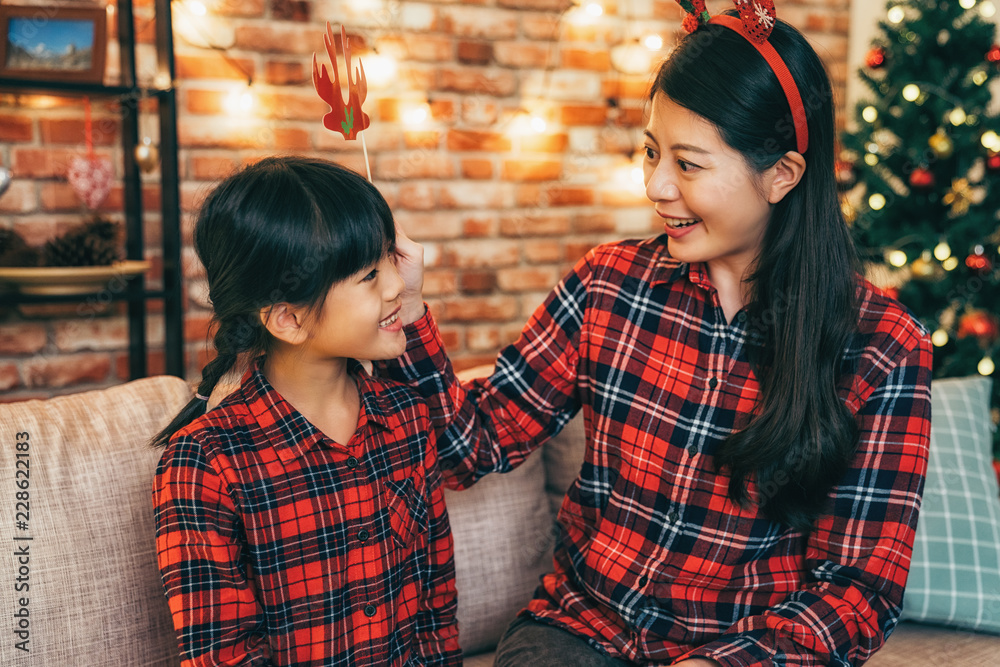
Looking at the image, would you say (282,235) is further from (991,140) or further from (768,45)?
(991,140)

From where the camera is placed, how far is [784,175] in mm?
1120

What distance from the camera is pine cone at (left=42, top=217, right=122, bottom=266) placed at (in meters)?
1.83

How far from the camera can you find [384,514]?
3.46 ft

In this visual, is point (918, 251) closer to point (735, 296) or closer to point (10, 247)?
point (735, 296)

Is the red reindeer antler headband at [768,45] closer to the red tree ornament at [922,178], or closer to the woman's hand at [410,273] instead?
the woman's hand at [410,273]

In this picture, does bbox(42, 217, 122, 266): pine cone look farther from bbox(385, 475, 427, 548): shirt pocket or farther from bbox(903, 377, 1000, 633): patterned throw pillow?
bbox(903, 377, 1000, 633): patterned throw pillow

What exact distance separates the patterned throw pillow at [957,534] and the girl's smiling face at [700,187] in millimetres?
790

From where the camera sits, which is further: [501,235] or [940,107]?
[501,235]

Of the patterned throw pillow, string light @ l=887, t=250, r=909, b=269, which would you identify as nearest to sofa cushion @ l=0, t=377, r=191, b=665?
the patterned throw pillow

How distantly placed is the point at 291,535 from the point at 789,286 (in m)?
0.75

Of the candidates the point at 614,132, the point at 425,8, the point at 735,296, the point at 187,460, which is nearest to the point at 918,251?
the point at 614,132

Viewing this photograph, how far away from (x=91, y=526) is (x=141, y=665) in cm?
21

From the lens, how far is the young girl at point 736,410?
1.06 m

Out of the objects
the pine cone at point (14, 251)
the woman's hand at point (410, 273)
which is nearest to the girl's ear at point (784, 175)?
the woman's hand at point (410, 273)
